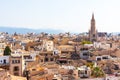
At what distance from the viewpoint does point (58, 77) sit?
36.4m

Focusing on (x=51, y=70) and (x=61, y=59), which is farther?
(x=61, y=59)

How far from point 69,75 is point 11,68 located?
229 inches

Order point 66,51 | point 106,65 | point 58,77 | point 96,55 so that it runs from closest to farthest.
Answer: point 58,77
point 106,65
point 96,55
point 66,51

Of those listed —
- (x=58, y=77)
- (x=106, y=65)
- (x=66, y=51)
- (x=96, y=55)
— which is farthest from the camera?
(x=66, y=51)

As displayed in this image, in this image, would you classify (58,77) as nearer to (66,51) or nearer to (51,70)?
(51,70)

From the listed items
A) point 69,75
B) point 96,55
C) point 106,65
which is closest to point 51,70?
point 69,75

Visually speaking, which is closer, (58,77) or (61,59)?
(58,77)

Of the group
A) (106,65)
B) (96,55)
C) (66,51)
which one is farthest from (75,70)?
(66,51)

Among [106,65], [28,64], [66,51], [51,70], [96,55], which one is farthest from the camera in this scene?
[66,51]

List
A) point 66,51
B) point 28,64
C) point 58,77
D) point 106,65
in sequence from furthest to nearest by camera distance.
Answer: point 66,51, point 106,65, point 28,64, point 58,77

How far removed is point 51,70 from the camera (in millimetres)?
39000

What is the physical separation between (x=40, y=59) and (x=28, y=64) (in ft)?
22.9

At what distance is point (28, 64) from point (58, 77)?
8667 millimetres

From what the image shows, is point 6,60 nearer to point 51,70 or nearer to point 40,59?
point 51,70
